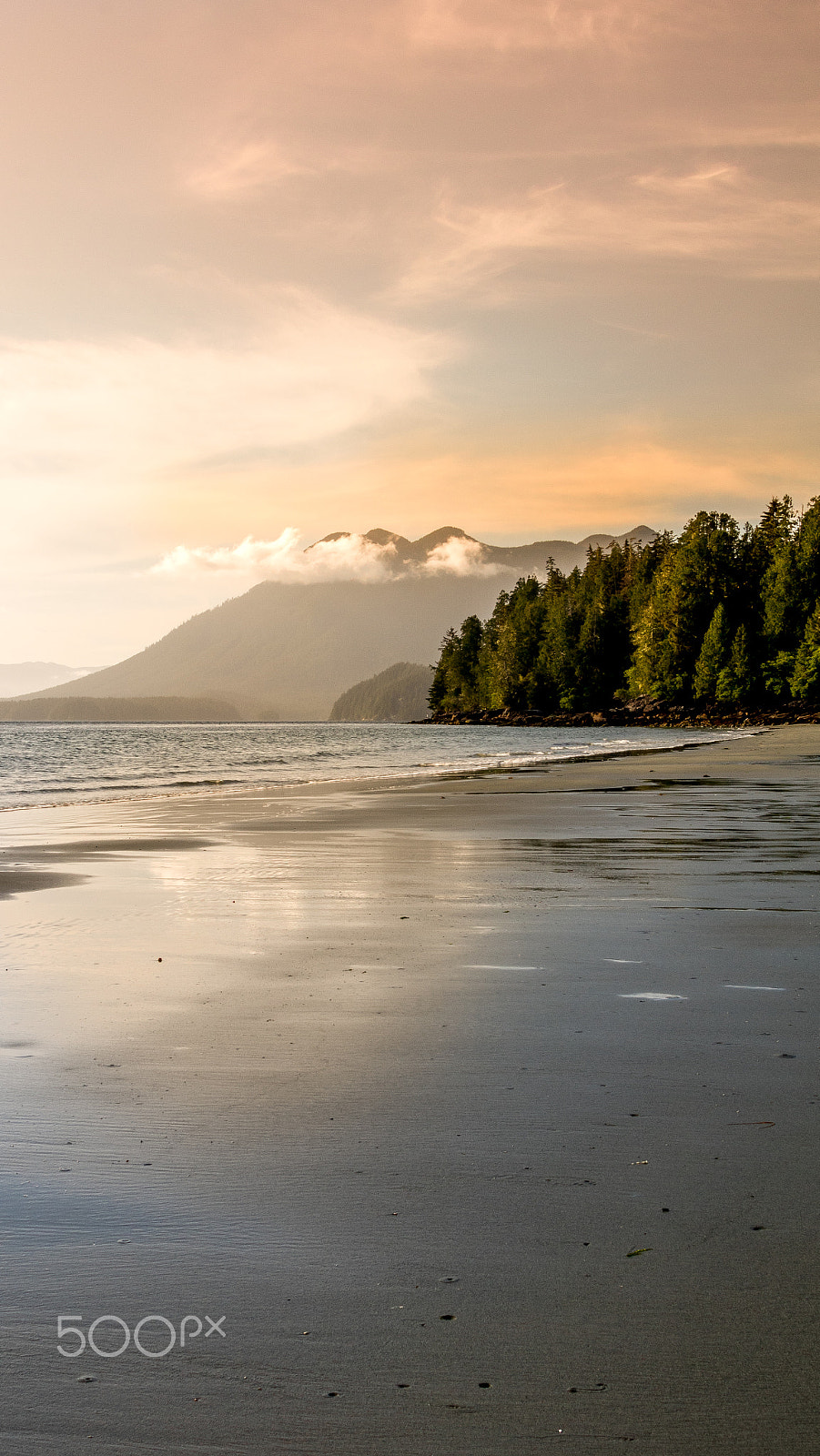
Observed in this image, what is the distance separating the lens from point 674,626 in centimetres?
11538

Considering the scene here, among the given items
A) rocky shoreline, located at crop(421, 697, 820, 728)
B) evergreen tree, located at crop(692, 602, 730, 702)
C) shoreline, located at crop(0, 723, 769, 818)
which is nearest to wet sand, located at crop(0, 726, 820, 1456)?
shoreline, located at crop(0, 723, 769, 818)

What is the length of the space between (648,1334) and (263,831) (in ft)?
45.4

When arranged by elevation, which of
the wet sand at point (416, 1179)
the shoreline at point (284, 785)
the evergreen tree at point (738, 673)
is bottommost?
the shoreline at point (284, 785)

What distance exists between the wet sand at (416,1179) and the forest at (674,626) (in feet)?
328

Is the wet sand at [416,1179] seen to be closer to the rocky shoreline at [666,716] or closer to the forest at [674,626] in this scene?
the rocky shoreline at [666,716]

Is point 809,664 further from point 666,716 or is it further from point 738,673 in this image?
point 666,716

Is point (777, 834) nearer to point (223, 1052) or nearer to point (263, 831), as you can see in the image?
point (263, 831)

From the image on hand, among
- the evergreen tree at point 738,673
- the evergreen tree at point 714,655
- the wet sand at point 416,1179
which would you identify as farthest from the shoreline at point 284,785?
the evergreen tree at point 714,655

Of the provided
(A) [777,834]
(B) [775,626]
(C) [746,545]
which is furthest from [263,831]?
(C) [746,545]

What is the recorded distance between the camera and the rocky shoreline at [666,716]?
323ft

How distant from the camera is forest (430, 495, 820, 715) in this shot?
10631 centimetres

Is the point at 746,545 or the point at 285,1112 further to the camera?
the point at 746,545

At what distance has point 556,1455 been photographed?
2.30 m

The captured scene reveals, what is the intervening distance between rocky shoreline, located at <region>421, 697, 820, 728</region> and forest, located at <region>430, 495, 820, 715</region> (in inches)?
47.8
